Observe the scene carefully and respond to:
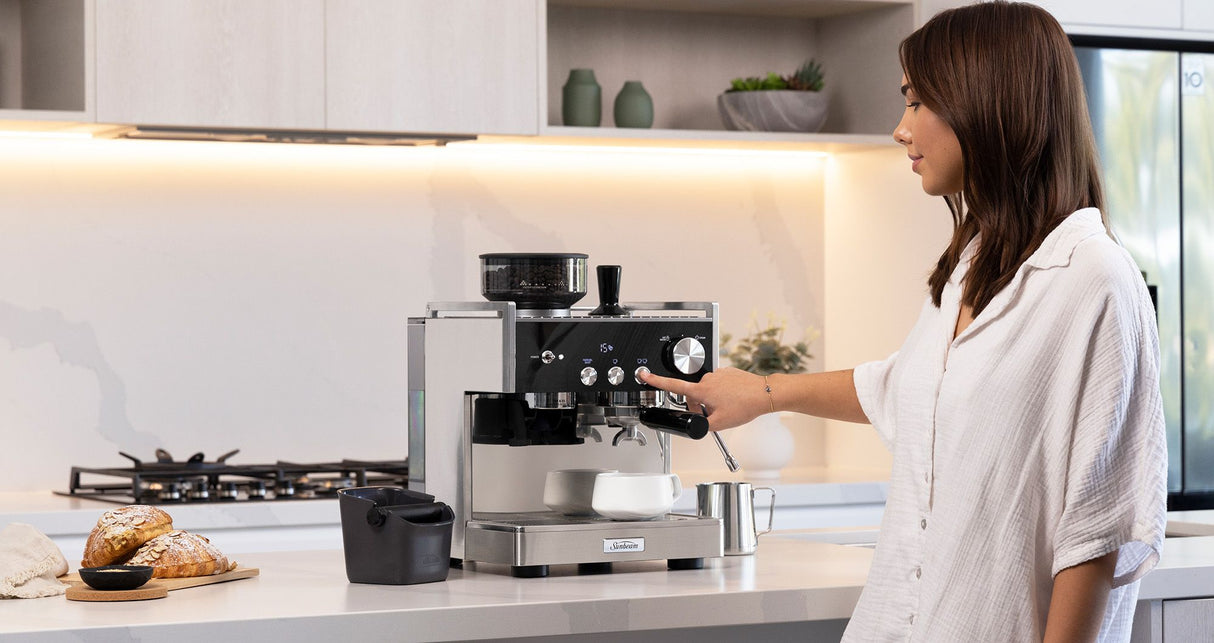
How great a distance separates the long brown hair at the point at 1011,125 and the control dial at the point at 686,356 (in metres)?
0.51

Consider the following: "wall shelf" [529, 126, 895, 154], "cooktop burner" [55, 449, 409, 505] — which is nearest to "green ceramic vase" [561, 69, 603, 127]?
"wall shelf" [529, 126, 895, 154]

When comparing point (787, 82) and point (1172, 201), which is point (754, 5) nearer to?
point (787, 82)

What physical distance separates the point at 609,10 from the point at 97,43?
130 cm

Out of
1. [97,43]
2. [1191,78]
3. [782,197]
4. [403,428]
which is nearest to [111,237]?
[97,43]

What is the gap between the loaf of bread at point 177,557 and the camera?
1717 mm

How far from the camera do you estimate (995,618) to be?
1.37 m

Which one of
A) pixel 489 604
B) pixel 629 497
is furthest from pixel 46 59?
pixel 489 604

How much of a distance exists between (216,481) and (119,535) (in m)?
1.34

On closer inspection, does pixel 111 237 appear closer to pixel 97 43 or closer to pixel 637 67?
pixel 97 43

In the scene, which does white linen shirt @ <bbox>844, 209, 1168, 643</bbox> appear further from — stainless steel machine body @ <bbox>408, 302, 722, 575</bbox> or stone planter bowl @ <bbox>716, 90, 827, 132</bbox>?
stone planter bowl @ <bbox>716, 90, 827, 132</bbox>

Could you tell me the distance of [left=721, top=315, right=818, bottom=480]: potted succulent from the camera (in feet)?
11.4

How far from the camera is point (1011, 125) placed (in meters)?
1.41

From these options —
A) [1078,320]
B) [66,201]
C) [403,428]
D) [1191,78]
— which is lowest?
[403,428]

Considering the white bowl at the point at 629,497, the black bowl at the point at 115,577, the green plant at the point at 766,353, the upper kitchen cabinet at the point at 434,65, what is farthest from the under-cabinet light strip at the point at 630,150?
the black bowl at the point at 115,577
